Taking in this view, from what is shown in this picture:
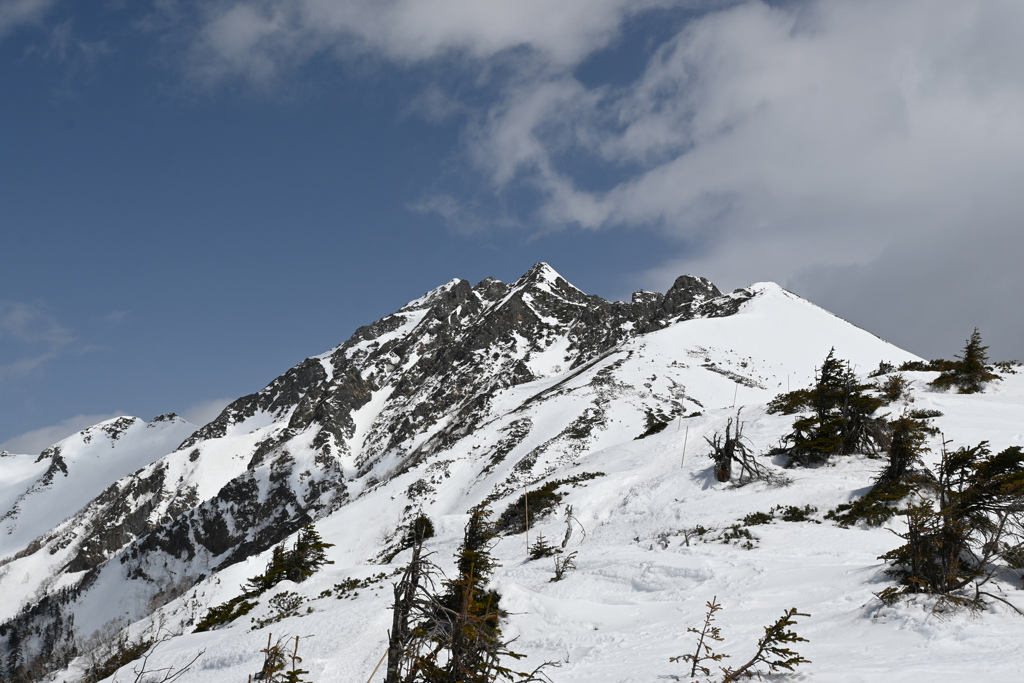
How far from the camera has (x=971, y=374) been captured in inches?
1131

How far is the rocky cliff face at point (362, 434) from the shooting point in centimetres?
5753

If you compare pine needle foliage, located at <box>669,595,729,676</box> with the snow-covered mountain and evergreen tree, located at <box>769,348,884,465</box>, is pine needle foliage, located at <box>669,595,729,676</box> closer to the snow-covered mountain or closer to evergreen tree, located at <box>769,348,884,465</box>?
the snow-covered mountain

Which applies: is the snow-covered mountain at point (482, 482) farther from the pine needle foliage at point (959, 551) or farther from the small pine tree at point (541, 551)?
the pine needle foliage at point (959, 551)

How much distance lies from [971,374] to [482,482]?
33.0 m

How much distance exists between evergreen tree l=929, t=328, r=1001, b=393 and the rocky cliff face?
2426 centimetres

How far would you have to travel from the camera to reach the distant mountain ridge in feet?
183

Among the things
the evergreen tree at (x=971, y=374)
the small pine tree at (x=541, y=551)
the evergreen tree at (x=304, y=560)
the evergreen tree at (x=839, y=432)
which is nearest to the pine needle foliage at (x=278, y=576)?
the evergreen tree at (x=304, y=560)

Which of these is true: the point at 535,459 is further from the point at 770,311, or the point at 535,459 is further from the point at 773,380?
the point at 770,311

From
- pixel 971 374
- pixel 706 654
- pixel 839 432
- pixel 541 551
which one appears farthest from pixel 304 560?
pixel 971 374

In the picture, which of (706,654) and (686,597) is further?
(686,597)

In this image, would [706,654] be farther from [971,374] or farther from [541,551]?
[971,374]

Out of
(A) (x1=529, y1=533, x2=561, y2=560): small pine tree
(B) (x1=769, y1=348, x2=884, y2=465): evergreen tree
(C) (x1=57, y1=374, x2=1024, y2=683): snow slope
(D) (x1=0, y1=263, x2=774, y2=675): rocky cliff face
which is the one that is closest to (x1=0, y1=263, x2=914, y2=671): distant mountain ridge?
(D) (x1=0, y1=263, x2=774, y2=675): rocky cliff face

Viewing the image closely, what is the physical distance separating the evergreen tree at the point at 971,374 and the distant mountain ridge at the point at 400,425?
2305 centimetres

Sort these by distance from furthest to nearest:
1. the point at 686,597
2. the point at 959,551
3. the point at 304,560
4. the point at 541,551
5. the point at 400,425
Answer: the point at 400,425 → the point at 304,560 → the point at 541,551 → the point at 686,597 → the point at 959,551
